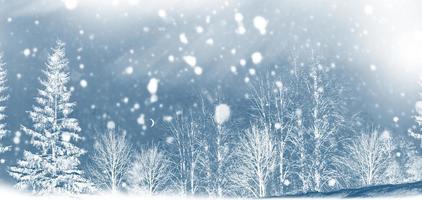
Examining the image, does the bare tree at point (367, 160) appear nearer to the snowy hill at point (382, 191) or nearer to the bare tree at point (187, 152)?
the bare tree at point (187, 152)

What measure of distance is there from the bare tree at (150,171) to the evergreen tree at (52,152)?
10.6m

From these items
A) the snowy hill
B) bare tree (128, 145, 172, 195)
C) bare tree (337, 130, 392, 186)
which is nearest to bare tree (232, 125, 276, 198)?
bare tree (337, 130, 392, 186)

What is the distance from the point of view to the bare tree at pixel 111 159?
1767 inches

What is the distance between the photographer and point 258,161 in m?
34.9

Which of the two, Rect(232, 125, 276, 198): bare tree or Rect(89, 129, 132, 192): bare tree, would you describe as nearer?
Rect(232, 125, 276, 198): bare tree

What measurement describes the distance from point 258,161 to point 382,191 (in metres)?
23.6

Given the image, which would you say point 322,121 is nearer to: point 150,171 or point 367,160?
point 367,160

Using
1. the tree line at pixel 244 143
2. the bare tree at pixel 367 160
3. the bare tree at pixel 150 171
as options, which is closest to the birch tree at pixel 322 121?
the tree line at pixel 244 143

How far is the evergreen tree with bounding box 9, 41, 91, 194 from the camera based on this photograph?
33.8 metres

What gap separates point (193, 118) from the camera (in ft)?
141

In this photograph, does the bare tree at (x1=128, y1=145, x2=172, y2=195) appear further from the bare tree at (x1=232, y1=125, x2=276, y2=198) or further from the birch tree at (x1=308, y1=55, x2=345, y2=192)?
the birch tree at (x1=308, y1=55, x2=345, y2=192)

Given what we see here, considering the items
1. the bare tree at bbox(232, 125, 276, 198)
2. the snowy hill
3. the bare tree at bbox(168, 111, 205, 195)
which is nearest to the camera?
the snowy hill

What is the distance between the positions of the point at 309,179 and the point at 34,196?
1760 centimetres

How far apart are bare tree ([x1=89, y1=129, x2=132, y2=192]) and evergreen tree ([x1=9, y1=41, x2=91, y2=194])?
9166mm
